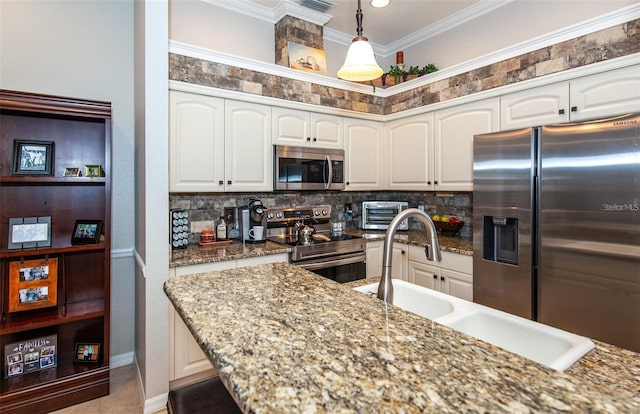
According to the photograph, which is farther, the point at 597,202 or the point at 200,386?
the point at 597,202

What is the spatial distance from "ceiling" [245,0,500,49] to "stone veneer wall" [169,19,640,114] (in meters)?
0.81

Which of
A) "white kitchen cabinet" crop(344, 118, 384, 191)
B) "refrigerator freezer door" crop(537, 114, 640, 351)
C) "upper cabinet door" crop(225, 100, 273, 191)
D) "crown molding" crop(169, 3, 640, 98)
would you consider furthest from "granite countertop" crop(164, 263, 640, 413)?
"white kitchen cabinet" crop(344, 118, 384, 191)

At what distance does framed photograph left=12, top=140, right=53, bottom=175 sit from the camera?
7.32ft

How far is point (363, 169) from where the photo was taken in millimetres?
3635

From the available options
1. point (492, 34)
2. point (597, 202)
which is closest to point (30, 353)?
point (597, 202)

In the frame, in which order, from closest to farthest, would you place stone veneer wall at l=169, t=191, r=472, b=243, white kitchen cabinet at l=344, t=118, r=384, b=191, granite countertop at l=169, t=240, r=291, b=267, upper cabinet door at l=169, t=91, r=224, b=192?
granite countertop at l=169, t=240, r=291, b=267, upper cabinet door at l=169, t=91, r=224, b=192, stone veneer wall at l=169, t=191, r=472, b=243, white kitchen cabinet at l=344, t=118, r=384, b=191

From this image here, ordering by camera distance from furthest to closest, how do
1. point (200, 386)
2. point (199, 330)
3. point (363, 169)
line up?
point (363, 169), point (200, 386), point (199, 330)

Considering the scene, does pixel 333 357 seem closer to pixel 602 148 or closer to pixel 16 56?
pixel 602 148

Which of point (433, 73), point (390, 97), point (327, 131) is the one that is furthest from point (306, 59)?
point (433, 73)

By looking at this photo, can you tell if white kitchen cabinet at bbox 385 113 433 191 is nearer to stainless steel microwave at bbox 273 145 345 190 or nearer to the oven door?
stainless steel microwave at bbox 273 145 345 190

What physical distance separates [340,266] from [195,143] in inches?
63.5

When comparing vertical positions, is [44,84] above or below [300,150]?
above

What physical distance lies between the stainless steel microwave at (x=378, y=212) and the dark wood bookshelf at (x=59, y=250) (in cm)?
244

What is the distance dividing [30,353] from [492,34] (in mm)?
4689
